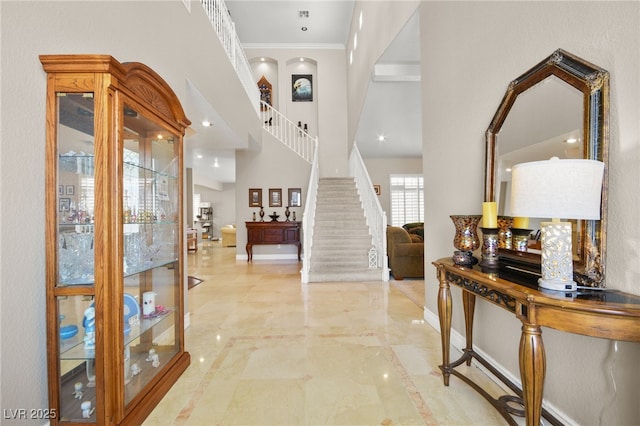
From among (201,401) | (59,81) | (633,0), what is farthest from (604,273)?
(59,81)

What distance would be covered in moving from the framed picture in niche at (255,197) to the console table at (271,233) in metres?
0.68

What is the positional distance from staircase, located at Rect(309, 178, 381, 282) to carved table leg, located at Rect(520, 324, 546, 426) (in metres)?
3.82

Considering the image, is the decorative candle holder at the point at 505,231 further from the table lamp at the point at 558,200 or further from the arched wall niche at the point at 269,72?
the arched wall niche at the point at 269,72

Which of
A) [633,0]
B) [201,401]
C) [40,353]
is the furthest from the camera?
[201,401]

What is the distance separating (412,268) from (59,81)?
16.0 ft

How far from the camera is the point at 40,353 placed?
4.62 feet

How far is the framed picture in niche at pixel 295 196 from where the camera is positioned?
793 cm

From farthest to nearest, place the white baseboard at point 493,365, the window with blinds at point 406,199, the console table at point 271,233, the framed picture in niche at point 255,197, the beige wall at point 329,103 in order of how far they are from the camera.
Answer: the window with blinds at point 406,199, the beige wall at point 329,103, the framed picture in niche at point 255,197, the console table at point 271,233, the white baseboard at point 493,365

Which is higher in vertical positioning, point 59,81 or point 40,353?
point 59,81

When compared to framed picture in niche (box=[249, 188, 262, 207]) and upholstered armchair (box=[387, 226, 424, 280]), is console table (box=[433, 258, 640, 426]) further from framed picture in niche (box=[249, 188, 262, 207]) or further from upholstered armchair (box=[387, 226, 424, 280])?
framed picture in niche (box=[249, 188, 262, 207])

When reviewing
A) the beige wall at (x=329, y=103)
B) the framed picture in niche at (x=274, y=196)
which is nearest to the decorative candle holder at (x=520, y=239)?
the framed picture in niche at (x=274, y=196)

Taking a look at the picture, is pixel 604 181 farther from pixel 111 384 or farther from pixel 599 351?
pixel 111 384

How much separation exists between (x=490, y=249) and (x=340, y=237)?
14.1ft

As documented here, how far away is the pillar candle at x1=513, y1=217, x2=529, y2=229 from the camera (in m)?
1.75
